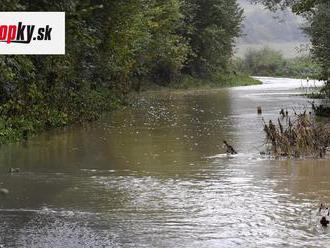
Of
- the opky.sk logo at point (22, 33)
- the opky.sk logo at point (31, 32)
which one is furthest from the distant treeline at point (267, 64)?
the opky.sk logo at point (22, 33)

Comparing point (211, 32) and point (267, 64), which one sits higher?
point (211, 32)

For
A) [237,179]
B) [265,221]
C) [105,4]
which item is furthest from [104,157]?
[105,4]

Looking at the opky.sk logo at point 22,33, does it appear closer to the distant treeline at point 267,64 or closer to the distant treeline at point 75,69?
the distant treeline at point 75,69

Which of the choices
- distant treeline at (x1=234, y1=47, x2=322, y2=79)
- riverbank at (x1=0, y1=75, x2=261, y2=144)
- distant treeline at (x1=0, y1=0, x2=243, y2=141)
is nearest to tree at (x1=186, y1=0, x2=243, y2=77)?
distant treeline at (x1=0, y1=0, x2=243, y2=141)

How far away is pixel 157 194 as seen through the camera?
9.72 metres

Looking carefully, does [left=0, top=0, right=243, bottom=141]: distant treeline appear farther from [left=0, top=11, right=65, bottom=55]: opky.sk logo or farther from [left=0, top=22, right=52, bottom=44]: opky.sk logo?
[left=0, top=22, right=52, bottom=44]: opky.sk logo

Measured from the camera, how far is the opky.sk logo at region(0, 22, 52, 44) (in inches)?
562

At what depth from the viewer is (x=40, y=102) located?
18938 mm

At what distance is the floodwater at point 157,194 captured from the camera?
739 centimetres

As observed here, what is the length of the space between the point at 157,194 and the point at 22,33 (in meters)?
6.93

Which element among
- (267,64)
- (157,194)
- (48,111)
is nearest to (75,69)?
(48,111)

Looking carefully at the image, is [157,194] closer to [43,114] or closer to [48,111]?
[43,114]

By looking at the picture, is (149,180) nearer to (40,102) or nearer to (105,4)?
(40,102)

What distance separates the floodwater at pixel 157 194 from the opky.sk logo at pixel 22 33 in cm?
264
